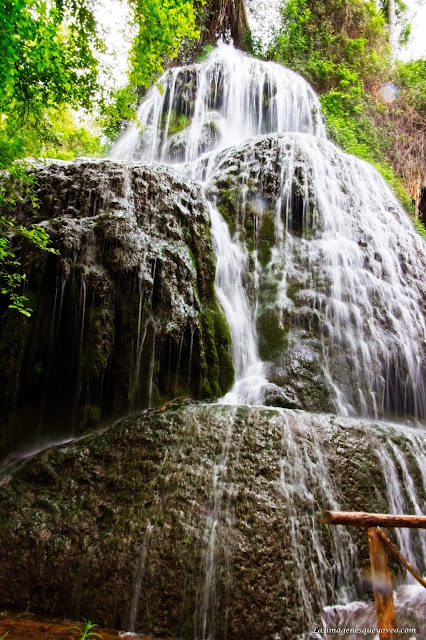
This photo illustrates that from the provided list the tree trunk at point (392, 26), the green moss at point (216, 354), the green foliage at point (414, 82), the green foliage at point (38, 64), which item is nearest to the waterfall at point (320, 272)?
the green moss at point (216, 354)

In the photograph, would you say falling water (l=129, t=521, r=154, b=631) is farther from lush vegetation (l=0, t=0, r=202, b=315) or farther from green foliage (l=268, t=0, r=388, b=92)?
green foliage (l=268, t=0, r=388, b=92)

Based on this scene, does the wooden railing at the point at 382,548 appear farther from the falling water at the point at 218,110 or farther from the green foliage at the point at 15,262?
the falling water at the point at 218,110

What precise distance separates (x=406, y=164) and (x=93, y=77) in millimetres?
13267

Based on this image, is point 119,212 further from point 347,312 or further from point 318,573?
point 318,573

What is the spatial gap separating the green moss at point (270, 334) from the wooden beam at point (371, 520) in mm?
4629

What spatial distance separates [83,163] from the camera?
6742 millimetres

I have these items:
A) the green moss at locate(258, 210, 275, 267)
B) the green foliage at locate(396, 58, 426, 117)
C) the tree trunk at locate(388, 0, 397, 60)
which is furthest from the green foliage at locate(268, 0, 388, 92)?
the green moss at locate(258, 210, 275, 267)

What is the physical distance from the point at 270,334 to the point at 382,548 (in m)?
4.94

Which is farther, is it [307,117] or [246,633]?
[307,117]

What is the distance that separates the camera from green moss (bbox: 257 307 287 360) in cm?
704

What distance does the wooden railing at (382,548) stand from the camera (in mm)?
2312

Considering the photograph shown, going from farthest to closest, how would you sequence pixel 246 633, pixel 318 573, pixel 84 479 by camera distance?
pixel 84 479 < pixel 318 573 < pixel 246 633

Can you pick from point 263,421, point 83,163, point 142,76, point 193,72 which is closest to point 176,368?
point 263,421

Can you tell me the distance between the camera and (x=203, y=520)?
3.89 m
